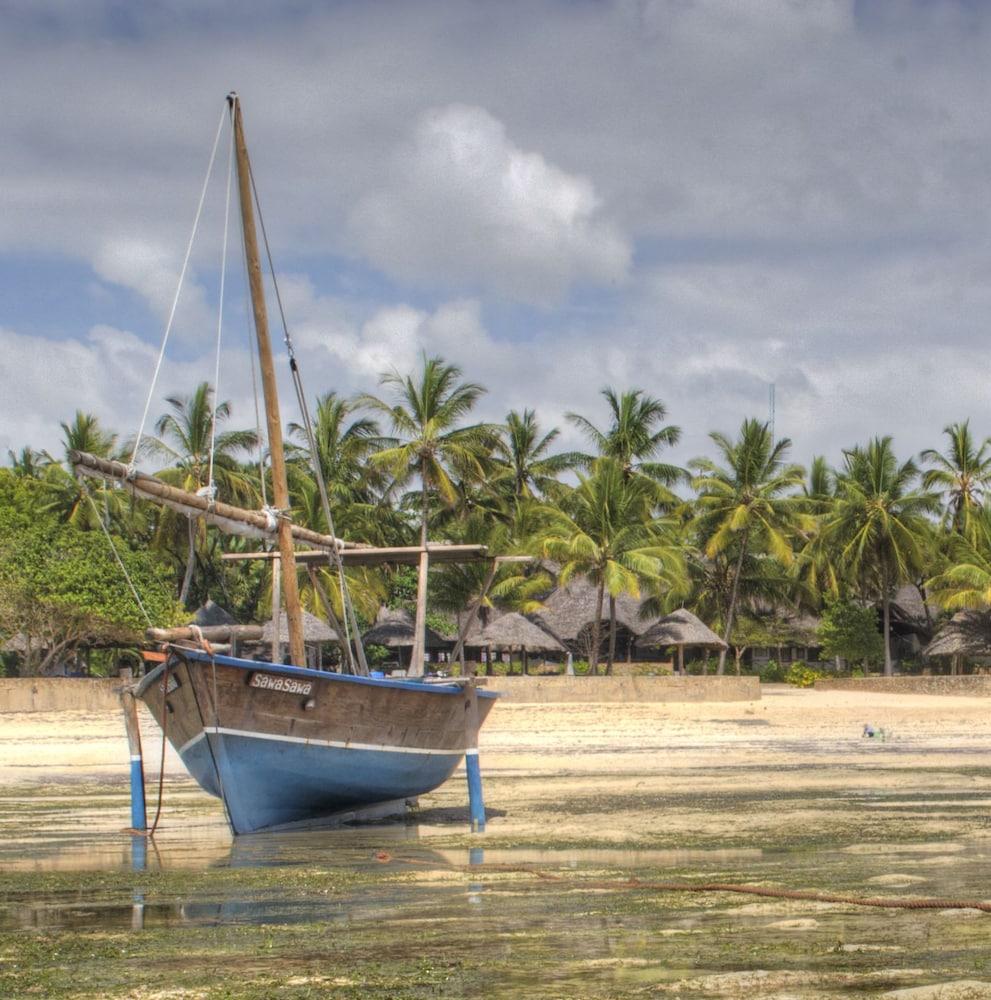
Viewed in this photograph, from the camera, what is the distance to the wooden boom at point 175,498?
13.8 metres

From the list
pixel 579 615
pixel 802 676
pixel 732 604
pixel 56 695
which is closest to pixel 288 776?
pixel 56 695

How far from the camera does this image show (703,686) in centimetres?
3588

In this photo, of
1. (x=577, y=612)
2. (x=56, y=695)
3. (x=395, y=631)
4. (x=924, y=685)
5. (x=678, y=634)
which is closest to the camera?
(x=56, y=695)

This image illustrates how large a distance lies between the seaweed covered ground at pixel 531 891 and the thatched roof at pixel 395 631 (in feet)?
91.0

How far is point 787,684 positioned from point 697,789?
33.7m

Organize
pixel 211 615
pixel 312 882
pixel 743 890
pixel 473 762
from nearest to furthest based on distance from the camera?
pixel 743 890
pixel 312 882
pixel 473 762
pixel 211 615

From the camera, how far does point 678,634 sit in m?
44.5

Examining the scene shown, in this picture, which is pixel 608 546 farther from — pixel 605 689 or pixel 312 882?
pixel 312 882

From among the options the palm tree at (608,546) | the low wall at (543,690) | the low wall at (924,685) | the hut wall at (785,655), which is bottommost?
the low wall at (924,685)

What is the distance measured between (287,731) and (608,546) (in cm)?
2879

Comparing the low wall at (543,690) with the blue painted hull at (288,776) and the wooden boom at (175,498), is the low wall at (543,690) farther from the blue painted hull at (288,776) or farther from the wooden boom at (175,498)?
the blue painted hull at (288,776)

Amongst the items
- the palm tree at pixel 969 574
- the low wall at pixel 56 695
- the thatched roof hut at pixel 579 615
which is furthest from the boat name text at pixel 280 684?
the thatched roof hut at pixel 579 615

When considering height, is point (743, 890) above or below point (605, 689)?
below

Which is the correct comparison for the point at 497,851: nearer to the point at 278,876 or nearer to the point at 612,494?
the point at 278,876
